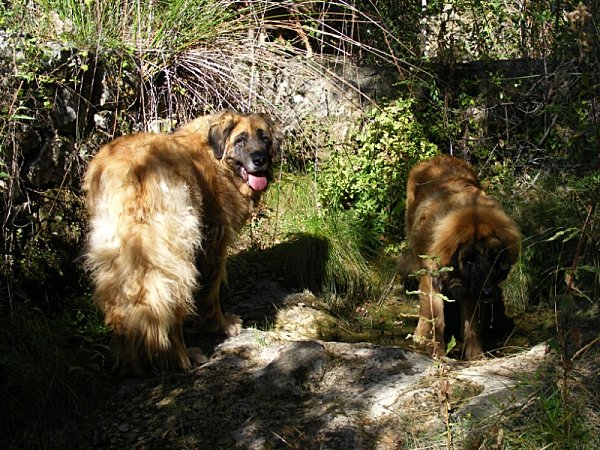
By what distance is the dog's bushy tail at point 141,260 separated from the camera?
414 cm

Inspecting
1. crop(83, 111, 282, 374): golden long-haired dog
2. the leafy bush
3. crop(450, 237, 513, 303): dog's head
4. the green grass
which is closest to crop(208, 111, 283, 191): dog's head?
crop(83, 111, 282, 374): golden long-haired dog

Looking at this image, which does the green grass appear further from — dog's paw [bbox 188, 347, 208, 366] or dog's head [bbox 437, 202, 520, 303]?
dog's paw [bbox 188, 347, 208, 366]

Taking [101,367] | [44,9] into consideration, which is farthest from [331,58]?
[101,367]

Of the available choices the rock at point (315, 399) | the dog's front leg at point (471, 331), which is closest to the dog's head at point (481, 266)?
the dog's front leg at point (471, 331)

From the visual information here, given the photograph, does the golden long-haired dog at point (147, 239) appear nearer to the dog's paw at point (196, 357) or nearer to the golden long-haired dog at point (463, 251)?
the dog's paw at point (196, 357)

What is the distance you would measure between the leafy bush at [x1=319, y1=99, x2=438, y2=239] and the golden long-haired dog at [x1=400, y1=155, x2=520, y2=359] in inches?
50.2

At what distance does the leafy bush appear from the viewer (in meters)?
6.87

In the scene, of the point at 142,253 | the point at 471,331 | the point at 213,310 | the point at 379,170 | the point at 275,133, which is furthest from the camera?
the point at 379,170

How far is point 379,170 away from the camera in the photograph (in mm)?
6957

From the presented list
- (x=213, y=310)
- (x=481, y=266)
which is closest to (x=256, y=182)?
(x=213, y=310)

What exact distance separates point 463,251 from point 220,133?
1.97 m

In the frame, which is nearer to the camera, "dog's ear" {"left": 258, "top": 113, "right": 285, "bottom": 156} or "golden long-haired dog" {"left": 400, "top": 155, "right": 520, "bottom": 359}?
"golden long-haired dog" {"left": 400, "top": 155, "right": 520, "bottom": 359}

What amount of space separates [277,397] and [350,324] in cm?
191

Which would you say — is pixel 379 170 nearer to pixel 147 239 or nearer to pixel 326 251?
pixel 326 251
